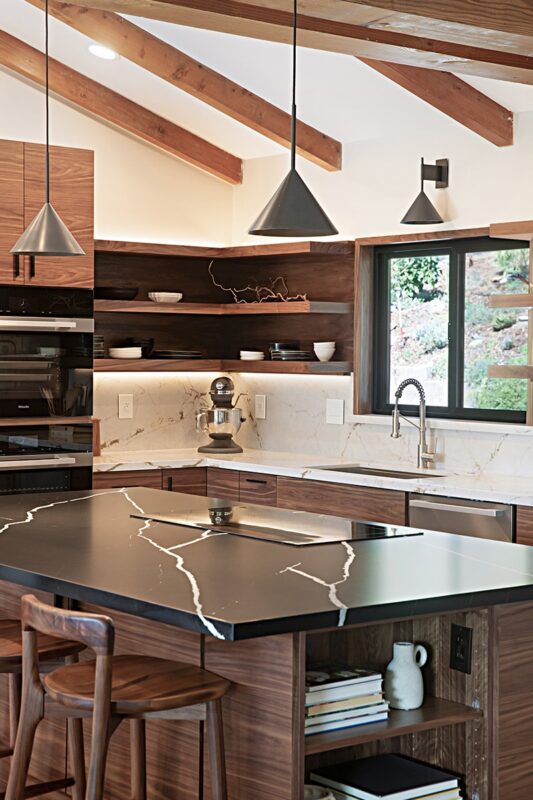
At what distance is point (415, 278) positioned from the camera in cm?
643

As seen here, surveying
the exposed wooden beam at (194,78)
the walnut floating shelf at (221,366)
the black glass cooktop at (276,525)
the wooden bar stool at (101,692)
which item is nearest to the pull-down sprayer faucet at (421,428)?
the walnut floating shelf at (221,366)

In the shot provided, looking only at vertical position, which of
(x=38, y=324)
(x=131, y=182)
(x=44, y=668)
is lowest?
(x=44, y=668)

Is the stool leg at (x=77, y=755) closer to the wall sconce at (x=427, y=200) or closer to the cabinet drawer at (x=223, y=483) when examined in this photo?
the cabinet drawer at (x=223, y=483)

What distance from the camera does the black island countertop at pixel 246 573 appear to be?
278 centimetres

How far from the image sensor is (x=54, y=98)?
667cm

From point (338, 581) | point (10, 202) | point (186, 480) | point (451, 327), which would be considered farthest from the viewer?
point (186, 480)

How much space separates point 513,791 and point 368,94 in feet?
12.4

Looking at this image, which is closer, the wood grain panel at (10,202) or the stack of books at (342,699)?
Result: the stack of books at (342,699)

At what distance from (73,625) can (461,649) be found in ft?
3.42

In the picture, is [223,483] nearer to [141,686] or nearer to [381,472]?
[381,472]

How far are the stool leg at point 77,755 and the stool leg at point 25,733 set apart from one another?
0.30 meters

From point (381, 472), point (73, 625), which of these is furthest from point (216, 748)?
point (381, 472)

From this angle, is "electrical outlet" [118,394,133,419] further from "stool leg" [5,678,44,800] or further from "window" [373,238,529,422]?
"stool leg" [5,678,44,800]

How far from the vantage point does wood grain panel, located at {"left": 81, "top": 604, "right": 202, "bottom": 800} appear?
122 inches
